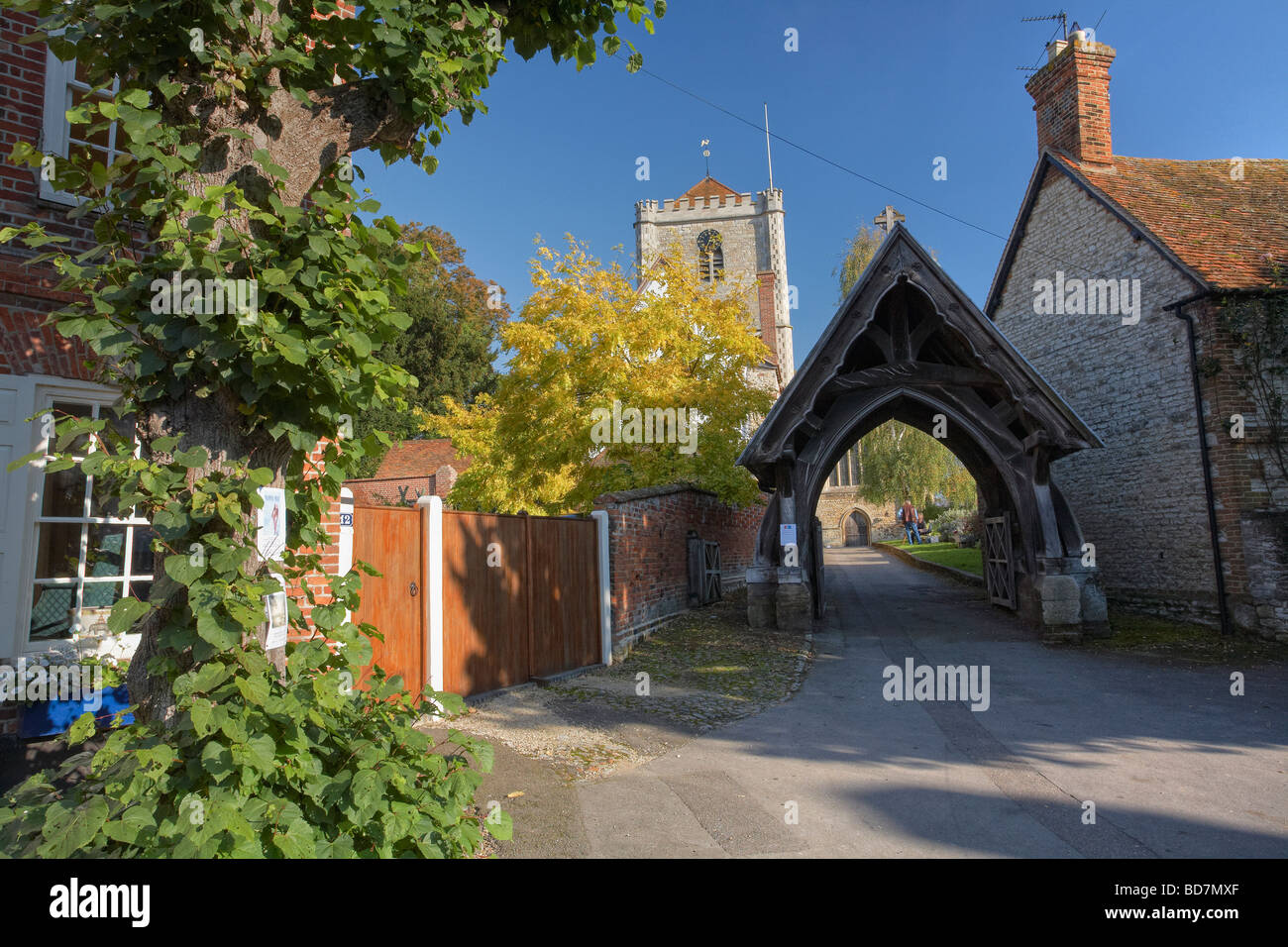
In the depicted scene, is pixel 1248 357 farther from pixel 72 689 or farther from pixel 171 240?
pixel 72 689

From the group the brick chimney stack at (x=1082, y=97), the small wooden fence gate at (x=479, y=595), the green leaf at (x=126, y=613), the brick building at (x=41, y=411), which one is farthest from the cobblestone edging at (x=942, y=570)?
the green leaf at (x=126, y=613)

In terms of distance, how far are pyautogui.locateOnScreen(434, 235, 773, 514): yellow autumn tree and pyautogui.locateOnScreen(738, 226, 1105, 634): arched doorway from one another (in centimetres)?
354

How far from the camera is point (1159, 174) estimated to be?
15758mm

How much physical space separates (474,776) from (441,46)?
3.63 metres

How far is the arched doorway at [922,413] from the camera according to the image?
1159 centimetres

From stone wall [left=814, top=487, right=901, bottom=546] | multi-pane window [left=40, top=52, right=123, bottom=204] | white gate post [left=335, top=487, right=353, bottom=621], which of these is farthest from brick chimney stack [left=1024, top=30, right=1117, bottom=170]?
stone wall [left=814, top=487, right=901, bottom=546]

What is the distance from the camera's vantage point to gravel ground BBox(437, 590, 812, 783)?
633 cm

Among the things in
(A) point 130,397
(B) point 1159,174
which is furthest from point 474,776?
(B) point 1159,174

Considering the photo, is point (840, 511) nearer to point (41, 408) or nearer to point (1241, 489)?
point (1241, 489)

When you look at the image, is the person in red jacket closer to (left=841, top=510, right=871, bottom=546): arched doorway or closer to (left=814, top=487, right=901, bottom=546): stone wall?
(left=814, top=487, right=901, bottom=546): stone wall

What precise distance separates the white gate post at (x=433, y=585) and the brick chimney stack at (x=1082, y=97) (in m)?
15.7

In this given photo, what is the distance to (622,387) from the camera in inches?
623
